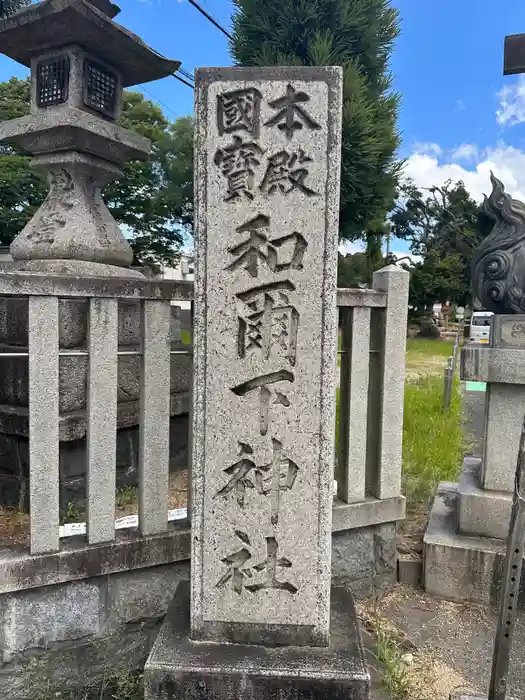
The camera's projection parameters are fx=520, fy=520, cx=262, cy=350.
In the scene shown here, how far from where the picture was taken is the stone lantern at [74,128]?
11.8 feet

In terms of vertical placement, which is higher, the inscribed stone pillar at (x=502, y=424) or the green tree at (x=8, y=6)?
the green tree at (x=8, y=6)

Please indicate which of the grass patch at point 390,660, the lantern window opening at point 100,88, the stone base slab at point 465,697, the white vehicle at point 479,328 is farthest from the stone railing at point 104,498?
the white vehicle at point 479,328

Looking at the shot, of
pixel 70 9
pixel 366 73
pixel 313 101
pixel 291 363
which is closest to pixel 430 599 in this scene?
pixel 291 363

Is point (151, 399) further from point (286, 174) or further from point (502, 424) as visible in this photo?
point (502, 424)

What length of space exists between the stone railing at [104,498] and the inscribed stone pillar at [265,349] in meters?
0.60

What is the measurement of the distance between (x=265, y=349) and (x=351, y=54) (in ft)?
37.3

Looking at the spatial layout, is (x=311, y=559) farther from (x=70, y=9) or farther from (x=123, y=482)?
(x=70, y=9)

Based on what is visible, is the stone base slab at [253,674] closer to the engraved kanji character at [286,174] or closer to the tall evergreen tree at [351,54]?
the engraved kanji character at [286,174]

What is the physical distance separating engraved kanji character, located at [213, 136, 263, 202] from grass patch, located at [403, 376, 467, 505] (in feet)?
10.6

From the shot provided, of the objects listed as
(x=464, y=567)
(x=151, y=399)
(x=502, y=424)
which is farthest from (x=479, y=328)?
(x=151, y=399)

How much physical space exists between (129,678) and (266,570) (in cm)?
91

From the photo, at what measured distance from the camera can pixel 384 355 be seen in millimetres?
2895

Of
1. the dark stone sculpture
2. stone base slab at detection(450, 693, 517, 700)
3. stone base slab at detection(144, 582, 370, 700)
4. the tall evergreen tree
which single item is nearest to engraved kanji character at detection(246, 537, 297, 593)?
stone base slab at detection(144, 582, 370, 700)

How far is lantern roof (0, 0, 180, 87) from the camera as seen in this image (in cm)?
340
